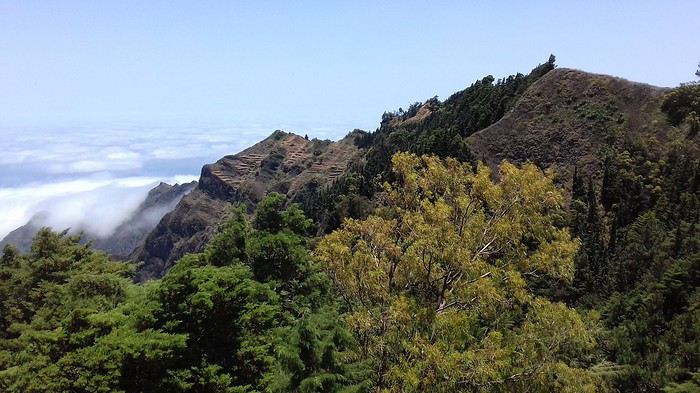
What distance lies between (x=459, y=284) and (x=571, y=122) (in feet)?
179

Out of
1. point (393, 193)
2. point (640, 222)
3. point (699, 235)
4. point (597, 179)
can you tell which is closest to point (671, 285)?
point (699, 235)

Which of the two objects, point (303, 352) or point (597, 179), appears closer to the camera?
point (303, 352)

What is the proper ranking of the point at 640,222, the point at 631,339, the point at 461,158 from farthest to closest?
the point at 461,158 < the point at 640,222 < the point at 631,339

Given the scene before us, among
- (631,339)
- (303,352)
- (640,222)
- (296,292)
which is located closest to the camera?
(303,352)

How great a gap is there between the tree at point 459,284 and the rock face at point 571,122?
41.3m

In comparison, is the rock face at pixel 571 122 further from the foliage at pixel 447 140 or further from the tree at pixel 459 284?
the tree at pixel 459 284

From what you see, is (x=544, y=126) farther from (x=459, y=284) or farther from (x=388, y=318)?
(x=388, y=318)

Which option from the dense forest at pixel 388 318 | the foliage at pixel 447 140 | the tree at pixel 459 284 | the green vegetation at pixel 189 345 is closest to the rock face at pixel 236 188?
the foliage at pixel 447 140

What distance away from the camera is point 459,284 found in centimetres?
1425

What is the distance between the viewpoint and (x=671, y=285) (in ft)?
93.2

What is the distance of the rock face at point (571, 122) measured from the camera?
55469 mm

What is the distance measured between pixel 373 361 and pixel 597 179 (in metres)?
45.6

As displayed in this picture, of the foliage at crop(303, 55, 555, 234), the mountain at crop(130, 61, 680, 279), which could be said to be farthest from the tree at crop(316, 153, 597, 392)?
the foliage at crop(303, 55, 555, 234)

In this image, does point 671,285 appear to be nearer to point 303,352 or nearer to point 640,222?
point 640,222
